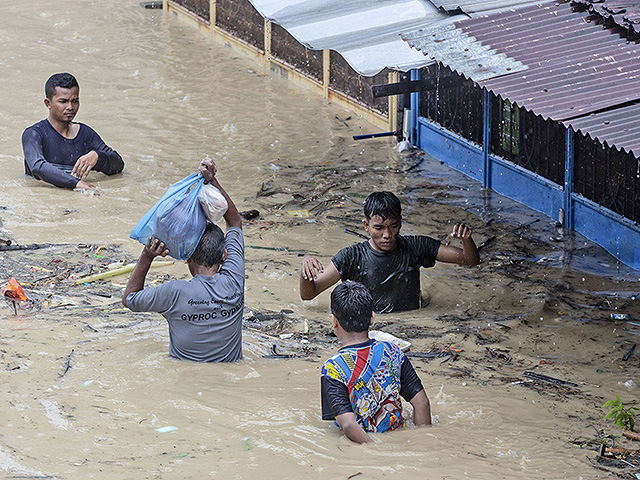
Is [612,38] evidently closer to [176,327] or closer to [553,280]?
[553,280]

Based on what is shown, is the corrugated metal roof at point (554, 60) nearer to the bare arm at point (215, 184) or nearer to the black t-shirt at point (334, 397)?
the bare arm at point (215, 184)

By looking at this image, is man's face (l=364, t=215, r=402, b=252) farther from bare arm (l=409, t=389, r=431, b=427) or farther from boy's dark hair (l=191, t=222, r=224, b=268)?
bare arm (l=409, t=389, r=431, b=427)

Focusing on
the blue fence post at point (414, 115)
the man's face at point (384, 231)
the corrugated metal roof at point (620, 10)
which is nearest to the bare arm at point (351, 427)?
the man's face at point (384, 231)

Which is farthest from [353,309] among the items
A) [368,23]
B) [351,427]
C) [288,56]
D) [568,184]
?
[288,56]

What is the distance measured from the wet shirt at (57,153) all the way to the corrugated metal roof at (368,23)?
2.77 meters

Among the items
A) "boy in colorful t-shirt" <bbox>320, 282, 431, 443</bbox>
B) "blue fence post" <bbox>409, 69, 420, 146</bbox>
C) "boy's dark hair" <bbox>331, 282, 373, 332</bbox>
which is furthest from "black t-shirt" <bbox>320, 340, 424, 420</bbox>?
"blue fence post" <bbox>409, 69, 420, 146</bbox>

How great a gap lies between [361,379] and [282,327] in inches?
90.6

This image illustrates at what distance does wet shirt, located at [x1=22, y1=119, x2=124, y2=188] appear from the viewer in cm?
1012

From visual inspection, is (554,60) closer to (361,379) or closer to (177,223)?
(177,223)

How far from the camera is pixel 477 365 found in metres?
6.01

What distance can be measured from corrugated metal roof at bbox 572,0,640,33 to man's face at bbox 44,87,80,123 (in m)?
5.67

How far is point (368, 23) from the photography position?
844 cm

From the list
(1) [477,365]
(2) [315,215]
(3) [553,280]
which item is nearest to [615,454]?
(1) [477,365]

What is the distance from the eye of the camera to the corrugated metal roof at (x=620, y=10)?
22.2 ft
